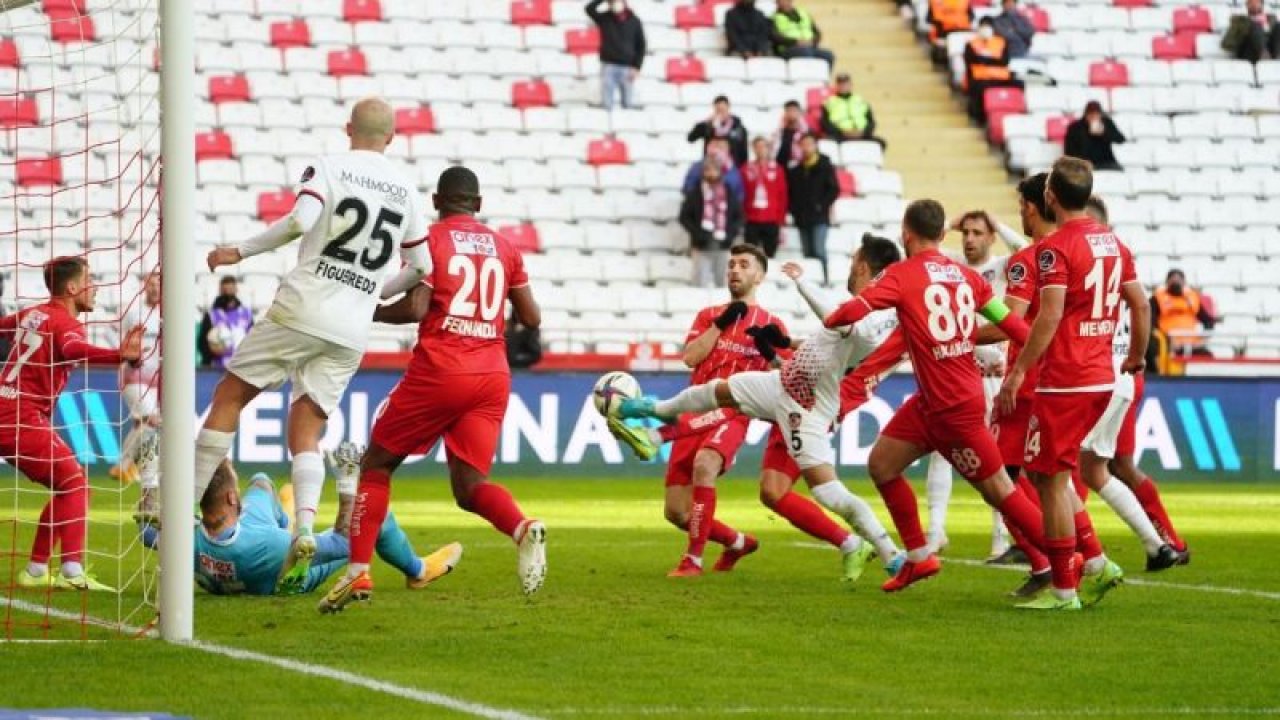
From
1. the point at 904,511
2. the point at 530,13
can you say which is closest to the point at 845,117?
the point at 530,13

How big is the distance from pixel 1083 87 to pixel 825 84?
3.79m

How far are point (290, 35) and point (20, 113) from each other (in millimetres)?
4264

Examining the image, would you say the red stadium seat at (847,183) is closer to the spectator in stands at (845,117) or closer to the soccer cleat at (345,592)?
the spectator in stands at (845,117)

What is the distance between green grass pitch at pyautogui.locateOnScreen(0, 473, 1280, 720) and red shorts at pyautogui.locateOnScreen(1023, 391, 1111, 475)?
2.41 ft

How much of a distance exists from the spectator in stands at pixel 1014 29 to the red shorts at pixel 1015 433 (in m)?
18.6

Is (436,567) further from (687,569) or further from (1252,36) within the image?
(1252,36)

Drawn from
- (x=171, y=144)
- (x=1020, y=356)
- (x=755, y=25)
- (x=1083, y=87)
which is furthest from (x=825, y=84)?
(x=171, y=144)

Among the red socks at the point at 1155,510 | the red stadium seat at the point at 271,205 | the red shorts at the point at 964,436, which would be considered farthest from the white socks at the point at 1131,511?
the red stadium seat at the point at 271,205

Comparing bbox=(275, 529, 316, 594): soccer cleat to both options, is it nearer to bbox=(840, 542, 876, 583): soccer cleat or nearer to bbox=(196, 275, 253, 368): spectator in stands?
bbox=(840, 542, 876, 583): soccer cleat

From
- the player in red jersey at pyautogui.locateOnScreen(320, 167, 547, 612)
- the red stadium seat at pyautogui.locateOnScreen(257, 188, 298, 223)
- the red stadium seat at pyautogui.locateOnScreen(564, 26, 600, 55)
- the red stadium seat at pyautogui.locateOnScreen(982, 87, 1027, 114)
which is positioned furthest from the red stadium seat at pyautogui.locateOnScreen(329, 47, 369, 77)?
the player in red jersey at pyautogui.locateOnScreen(320, 167, 547, 612)

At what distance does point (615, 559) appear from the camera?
14.0 metres

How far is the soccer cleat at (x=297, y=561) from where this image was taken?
10.3m

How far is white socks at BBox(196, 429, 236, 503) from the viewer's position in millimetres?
10250

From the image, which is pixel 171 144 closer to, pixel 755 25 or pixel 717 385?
pixel 717 385
